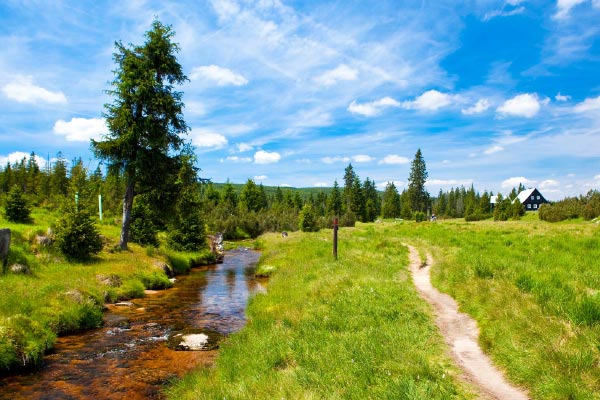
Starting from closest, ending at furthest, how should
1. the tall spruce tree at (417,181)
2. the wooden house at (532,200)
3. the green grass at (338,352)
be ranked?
1. the green grass at (338,352)
2. the tall spruce tree at (417,181)
3. the wooden house at (532,200)

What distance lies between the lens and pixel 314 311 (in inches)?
462

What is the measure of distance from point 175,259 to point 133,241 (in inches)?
165

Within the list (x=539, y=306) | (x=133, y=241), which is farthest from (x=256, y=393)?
(x=133, y=241)

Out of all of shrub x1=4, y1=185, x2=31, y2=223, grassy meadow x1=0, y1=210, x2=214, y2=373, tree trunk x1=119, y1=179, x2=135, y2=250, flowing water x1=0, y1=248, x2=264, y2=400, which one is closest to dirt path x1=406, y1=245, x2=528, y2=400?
Answer: flowing water x1=0, y1=248, x2=264, y2=400

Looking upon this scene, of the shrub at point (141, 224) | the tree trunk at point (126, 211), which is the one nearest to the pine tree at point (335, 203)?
the shrub at point (141, 224)

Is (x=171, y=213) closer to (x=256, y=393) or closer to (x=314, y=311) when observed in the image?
(x=314, y=311)

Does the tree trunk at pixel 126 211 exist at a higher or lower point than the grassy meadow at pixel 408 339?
higher

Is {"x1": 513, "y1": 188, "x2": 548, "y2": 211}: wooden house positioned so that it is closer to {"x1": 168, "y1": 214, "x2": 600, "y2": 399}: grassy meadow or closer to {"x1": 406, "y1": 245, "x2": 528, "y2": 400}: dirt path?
{"x1": 168, "y1": 214, "x2": 600, "y2": 399}: grassy meadow

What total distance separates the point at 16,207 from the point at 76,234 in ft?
28.7

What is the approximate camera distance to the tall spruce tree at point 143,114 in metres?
24.8

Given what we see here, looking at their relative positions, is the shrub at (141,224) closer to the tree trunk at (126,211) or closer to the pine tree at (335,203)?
the tree trunk at (126,211)

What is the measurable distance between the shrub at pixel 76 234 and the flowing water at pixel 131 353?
17.4 ft

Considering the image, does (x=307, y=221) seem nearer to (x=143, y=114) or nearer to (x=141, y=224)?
(x=141, y=224)

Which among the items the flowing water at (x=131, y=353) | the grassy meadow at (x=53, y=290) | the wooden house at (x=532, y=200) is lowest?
the flowing water at (x=131, y=353)
